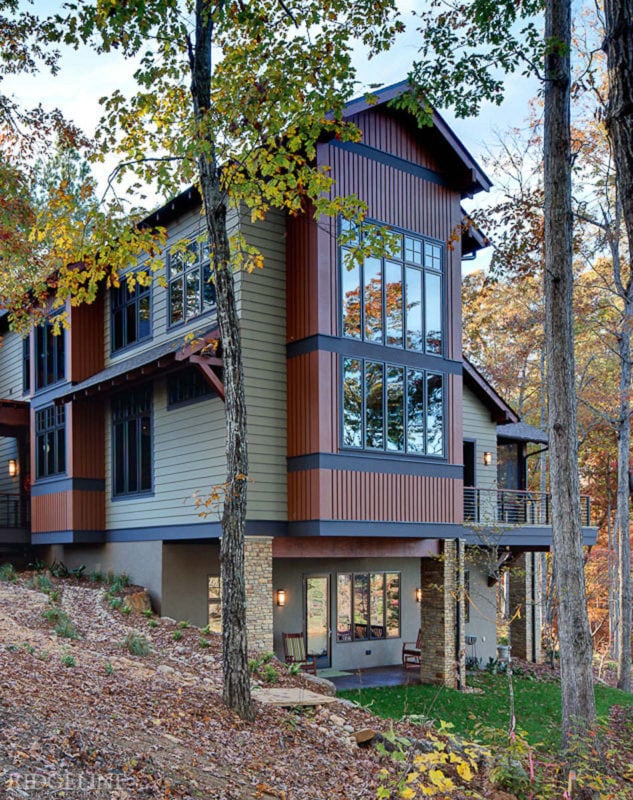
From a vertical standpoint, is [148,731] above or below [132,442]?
below

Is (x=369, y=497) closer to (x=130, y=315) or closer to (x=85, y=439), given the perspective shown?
(x=130, y=315)

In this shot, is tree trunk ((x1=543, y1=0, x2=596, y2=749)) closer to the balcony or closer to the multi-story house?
the multi-story house

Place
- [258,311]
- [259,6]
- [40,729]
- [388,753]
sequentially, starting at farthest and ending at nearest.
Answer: [258,311] → [259,6] → [388,753] → [40,729]

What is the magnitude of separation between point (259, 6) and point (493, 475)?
43.6ft

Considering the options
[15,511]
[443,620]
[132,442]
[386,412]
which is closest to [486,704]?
[443,620]

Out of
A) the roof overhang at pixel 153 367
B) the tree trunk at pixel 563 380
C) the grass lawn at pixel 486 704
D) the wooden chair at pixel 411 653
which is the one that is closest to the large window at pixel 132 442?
the roof overhang at pixel 153 367

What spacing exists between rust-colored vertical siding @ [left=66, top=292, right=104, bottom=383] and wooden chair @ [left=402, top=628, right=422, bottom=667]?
9060 millimetres

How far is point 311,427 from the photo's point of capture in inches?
536

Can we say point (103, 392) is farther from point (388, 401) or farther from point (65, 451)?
point (388, 401)

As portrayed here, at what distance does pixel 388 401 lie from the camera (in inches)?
574

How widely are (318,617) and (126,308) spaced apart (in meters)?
7.70

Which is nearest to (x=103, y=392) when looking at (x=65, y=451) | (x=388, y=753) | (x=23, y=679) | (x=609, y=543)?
(x=65, y=451)

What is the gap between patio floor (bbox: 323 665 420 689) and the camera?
52.1 ft

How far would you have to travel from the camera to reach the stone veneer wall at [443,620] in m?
15.9
